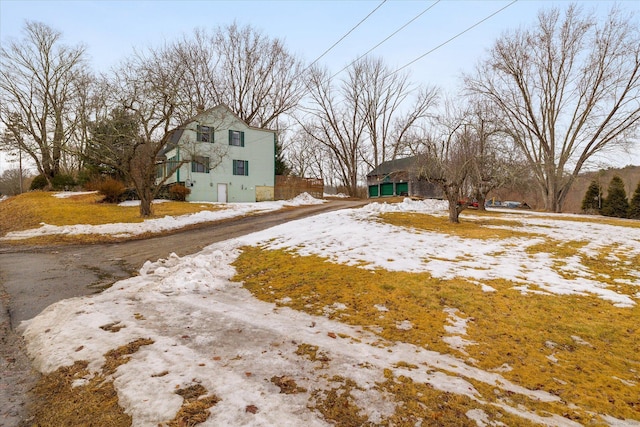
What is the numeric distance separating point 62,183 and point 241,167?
18163mm

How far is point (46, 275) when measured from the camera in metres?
6.95

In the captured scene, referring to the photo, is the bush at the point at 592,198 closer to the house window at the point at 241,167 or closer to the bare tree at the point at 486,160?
the bare tree at the point at 486,160

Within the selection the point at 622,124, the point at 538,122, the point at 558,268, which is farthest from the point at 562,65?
the point at 558,268

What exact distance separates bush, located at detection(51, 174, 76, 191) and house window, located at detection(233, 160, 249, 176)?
1741 centimetres

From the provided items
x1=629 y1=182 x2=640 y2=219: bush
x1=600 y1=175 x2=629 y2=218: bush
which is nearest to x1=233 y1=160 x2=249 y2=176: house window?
x1=600 y1=175 x2=629 y2=218: bush

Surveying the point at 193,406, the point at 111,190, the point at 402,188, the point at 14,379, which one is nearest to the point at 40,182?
the point at 111,190

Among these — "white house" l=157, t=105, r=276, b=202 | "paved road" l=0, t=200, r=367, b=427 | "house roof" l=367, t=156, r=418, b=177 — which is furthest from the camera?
"house roof" l=367, t=156, r=418, b=177

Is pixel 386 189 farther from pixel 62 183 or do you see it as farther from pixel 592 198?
pixel 62 183

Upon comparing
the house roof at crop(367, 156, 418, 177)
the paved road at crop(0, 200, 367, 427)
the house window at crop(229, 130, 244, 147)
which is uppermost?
the house window at crop(229, 130, 244, 147)

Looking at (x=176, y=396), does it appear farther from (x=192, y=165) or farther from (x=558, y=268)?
(x=192, y=165)

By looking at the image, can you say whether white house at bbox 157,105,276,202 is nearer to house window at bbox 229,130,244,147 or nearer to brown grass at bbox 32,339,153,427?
house window at bbox 229,130,244,147

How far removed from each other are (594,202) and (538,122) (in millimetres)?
15649

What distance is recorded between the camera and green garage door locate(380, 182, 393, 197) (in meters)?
40.5

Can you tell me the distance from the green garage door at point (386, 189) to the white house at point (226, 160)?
18.1 metres
